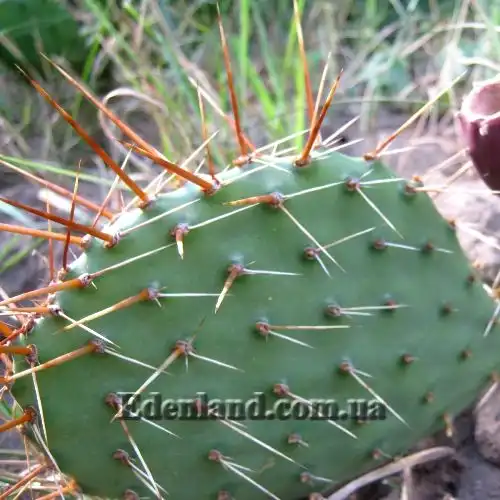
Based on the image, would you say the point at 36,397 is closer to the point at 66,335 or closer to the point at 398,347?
the point at 66,335

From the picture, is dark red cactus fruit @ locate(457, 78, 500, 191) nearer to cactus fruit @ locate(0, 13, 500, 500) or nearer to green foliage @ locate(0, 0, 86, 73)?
cactus fruit @ locate(0, 13, 500, 500)

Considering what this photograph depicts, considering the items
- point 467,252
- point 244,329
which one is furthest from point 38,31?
point 244,329

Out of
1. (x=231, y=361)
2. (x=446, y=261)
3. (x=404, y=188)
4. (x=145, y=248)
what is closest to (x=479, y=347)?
(x=446, y=261)

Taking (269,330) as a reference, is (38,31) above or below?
above

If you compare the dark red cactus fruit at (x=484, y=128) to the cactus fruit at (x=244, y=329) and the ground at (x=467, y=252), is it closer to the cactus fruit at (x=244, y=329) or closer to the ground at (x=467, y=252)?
the ground at (x=467, y=252)

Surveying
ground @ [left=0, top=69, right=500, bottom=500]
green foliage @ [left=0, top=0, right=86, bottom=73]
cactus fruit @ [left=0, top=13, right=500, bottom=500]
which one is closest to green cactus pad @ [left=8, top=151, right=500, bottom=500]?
cactus fruit @ [left=0, top=13, right=500, bottom=500]

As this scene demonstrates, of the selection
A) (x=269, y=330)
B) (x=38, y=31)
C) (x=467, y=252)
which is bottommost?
(x=467, y=252)

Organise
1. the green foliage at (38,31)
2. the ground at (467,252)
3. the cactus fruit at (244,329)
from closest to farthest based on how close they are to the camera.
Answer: the cactus fruit at (244,329)
the ground at (467,252)
the green foliage at (38,31)

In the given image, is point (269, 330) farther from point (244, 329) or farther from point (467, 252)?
point (467, 252)

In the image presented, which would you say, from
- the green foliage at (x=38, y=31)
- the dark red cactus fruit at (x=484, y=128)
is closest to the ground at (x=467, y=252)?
the dark red cactus fruit at (x=484, y=128)
